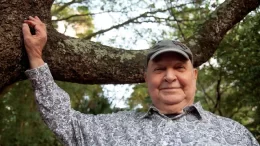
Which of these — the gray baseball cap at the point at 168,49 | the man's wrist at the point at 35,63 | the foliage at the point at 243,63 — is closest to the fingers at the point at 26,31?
the man's wrist at the point at 35,63

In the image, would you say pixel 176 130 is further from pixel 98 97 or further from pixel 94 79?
pixel 98 97

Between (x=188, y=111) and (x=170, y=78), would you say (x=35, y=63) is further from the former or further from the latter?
(x=188, y=111)

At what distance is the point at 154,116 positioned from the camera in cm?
230

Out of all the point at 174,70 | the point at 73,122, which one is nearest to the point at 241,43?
the point at 174,70

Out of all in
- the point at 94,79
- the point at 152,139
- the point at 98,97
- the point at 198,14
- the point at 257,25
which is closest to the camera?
the point at 152,139

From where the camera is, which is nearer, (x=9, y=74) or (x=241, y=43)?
(x=9, y=74)

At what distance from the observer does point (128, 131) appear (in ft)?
7.25

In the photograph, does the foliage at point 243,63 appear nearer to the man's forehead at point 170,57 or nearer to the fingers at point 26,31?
the man's forehead at point 170,57

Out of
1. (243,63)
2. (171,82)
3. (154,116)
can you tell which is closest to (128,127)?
(154,116)

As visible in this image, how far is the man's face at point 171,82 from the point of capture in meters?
2.24

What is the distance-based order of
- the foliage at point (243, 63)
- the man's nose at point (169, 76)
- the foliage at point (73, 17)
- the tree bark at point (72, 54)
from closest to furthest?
the tree bark at point (72, 54) → the man's nose at point (169, 76) → the foliage at point (243, 63) → the foliage at point (73, 17)

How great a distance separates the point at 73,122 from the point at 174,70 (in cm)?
66

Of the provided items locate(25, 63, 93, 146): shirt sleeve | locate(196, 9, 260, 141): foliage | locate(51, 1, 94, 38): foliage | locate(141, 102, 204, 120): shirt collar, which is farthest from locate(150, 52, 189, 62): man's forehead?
locate(51, 1, 94, 38): foliage

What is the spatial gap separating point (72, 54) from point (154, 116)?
63 centimetres
